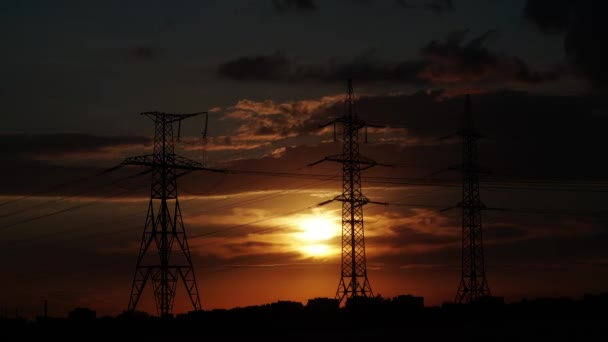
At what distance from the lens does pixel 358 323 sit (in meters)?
99.0

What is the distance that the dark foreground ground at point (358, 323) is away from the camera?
89.8 metres

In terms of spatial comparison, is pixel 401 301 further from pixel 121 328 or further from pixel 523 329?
pixel 121 328

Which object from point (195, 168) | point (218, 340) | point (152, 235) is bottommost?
point (218, 340)

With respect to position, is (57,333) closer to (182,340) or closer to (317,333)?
(182,340)

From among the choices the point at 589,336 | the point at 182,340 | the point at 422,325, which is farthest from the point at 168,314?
the point at 589,336

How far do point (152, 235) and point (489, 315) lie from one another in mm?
37133

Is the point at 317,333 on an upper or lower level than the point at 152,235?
lower

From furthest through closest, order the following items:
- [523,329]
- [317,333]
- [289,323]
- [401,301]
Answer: [401,301]
[289,323]
[317,333]
[523,329]

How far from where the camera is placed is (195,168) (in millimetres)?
95188

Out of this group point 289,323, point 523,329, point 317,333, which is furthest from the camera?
point 289,323

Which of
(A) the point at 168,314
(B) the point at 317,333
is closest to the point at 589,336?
(B) the point at 317,333

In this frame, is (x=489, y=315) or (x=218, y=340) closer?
(x=218, y=340)

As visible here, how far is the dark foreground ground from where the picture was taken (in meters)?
89.8

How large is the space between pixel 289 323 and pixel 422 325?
15.2m
